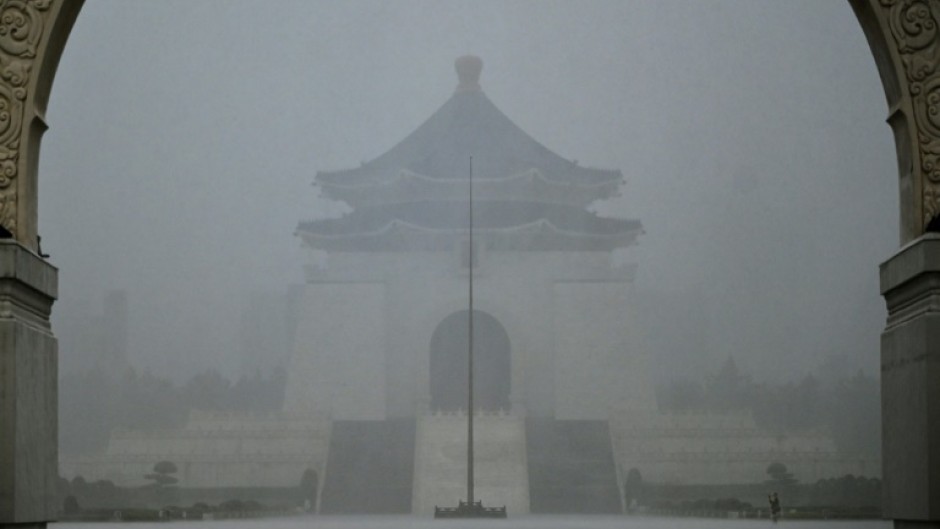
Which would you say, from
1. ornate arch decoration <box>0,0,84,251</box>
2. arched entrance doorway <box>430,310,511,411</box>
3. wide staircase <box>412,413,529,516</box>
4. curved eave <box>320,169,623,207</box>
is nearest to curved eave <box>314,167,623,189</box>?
curved eave <box>320,169,623,207</box>

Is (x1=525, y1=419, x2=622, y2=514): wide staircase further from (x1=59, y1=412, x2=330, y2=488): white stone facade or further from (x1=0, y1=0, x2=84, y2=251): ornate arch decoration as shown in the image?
(x1=0, y1=0, x2=84, y2=251): ornate arch decoration

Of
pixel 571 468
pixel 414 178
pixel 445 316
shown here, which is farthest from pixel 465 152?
pixel 571 468

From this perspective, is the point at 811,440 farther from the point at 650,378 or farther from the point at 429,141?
the point at 429,141

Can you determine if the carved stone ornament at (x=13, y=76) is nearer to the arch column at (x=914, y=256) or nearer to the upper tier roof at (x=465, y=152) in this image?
the arch column at (x=914, y=256)

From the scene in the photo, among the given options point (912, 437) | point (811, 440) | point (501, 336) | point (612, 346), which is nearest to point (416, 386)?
point (501, 336)

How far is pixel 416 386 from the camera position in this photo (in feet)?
87.8

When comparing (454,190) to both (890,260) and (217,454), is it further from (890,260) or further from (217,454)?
(890,260)

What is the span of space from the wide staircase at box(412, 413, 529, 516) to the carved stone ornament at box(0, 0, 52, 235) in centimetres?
1792

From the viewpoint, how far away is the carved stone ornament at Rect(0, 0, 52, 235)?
15.5ft

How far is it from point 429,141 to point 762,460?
323 inches

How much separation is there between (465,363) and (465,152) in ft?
12.1

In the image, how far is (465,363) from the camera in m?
26.9

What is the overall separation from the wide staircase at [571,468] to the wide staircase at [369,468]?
75.3 inches

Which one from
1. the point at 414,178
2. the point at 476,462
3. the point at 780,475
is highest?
the point at 414,178
